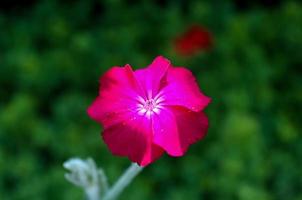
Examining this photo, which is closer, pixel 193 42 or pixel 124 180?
pixel 124 180

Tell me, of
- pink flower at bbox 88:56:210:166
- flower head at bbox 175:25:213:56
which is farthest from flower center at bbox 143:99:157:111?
flower head at bbox 175:25:213:56

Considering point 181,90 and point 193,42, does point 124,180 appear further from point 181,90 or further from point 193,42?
point 193,42

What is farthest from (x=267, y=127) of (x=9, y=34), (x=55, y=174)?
(x=9, y=34)

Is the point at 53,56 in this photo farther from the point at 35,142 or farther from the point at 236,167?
the point at 236,167

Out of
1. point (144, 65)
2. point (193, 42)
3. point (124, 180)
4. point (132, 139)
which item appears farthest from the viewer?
point (144, 65)

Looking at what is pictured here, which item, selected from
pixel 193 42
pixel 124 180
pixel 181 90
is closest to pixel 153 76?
pixel 181 90

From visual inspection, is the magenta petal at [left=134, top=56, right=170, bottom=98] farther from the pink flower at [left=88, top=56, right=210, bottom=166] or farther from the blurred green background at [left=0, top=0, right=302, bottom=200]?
the blurred green background at [left=0, top=0, right=302, bottom=200]

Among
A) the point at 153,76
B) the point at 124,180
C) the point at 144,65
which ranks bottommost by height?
the point at 144,65
